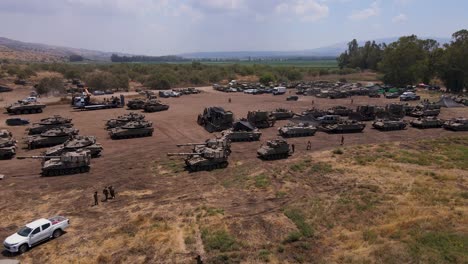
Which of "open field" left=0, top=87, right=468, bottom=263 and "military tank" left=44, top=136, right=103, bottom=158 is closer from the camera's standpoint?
"open field" left=0, top=87, right=468, bottom=263

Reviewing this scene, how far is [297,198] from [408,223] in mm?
6778

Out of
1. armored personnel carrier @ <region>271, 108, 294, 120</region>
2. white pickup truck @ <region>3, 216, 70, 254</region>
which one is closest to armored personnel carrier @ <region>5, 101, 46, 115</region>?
armored personnel carrier @ <region>271, 108, 294, 120</region>

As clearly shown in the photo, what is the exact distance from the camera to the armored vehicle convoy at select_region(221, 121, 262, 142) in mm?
39656

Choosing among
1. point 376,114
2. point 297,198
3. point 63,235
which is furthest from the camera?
point 376,114

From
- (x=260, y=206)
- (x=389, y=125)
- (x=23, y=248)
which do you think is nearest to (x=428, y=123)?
(x=389, y=125)

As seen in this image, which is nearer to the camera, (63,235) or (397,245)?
(397,245)

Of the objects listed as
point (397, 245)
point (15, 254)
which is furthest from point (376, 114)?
point (15, 254)

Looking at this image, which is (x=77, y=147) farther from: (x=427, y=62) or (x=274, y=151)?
(x=427, y=62)

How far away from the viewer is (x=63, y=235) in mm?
20109

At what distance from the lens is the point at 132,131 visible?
42.0 meters

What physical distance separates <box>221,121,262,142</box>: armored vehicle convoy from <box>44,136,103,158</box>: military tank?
41.2 feet

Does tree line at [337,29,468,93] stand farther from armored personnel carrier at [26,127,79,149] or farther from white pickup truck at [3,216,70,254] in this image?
white pickup truck at [3,216,70,254]

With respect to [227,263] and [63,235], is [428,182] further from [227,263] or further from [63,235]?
[63,235]

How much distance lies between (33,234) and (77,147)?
16.1 meters
